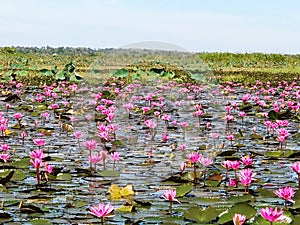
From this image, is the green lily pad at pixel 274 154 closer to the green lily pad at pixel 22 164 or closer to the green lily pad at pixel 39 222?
the green lily pad at pixel 22 164

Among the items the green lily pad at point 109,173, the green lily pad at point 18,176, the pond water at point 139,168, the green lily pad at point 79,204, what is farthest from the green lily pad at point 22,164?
the green lily pad at point 79,204

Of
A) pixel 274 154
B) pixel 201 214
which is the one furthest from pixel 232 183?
pixel 274 154

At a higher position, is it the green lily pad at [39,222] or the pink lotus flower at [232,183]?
the pink lotus flower at [232,183]

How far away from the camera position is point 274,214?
2152mm

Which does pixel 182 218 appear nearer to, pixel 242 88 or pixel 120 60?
pixel 120 60

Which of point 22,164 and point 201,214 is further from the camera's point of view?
point 22,164

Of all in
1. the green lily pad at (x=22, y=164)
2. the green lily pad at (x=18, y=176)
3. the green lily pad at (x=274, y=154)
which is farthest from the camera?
the green lily pad at (x=274, y=154)

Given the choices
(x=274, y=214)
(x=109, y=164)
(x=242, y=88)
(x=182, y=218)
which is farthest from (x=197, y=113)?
(x=242, y=88)

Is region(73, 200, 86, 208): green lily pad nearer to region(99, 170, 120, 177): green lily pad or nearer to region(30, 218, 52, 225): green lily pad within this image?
region(30, 218, 52, 225): green lily pad

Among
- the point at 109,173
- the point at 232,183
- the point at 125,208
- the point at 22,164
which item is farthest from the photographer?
the point at 22,164

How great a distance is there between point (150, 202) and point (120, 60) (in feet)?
6.18

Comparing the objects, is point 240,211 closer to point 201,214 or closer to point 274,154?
point 201,214

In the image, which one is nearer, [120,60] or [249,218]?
[249,218]

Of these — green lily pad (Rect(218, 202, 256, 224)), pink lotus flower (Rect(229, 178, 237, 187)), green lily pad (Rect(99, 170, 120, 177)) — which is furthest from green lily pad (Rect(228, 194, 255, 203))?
green lily pad (Rect(99, 170, 120, 177))
